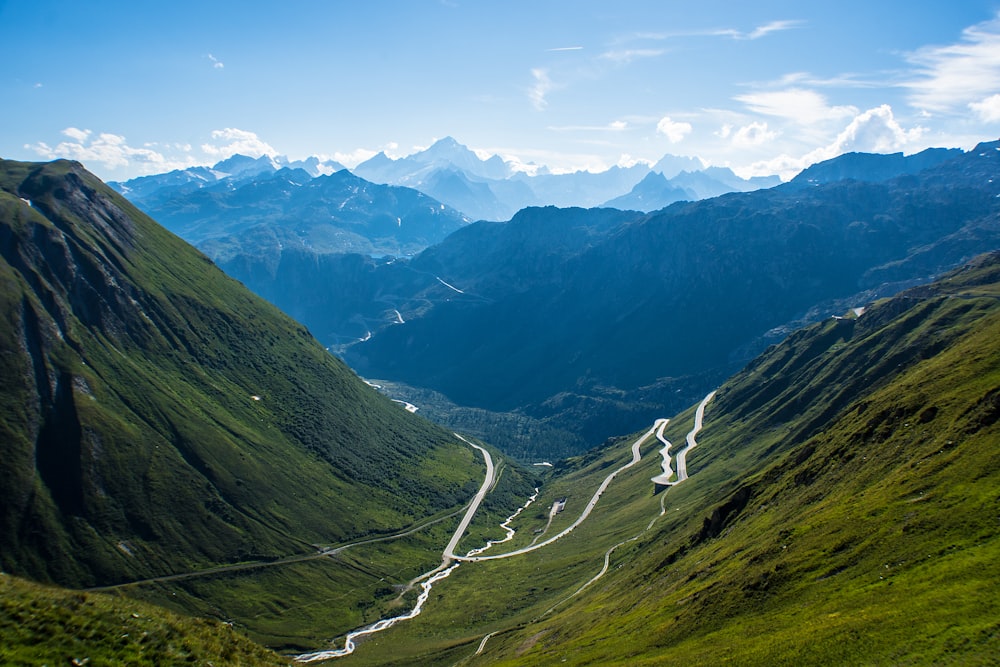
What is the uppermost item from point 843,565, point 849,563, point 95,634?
point 95,634

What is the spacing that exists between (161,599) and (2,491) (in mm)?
55955

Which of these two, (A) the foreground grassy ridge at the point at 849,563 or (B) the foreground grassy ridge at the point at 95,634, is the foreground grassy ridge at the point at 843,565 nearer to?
(A) the foreground grassy ridge at the point at 849,563

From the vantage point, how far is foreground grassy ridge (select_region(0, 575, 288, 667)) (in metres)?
42.5

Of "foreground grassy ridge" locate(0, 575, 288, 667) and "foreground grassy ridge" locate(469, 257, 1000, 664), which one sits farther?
"foreground grassy ridge" locate(469, 257, 1000, 664)

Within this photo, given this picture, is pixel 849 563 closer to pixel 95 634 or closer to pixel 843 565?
pixel 843 565

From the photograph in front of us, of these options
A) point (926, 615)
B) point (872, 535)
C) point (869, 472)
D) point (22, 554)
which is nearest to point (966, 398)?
point (869, 472)

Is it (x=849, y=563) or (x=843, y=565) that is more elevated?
(x=849, y=563)

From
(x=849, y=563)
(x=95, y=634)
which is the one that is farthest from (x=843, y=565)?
(x=95, y=634)

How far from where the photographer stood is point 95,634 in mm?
46406

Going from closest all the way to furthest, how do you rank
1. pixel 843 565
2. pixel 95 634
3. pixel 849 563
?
1. pixel 95 634
2. pixel 849 563
3. pixel 843 565

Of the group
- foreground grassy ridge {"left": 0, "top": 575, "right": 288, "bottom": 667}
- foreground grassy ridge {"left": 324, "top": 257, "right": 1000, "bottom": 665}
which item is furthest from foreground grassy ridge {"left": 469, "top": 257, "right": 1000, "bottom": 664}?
foreground grassy ridge {"left": 0, "top": 575, "right": 288, "bottom": 667}

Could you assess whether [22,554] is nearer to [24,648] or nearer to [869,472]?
[24,648]

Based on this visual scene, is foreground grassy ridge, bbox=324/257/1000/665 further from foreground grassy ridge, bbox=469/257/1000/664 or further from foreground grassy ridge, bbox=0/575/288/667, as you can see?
foreground grassy ridge, bbox=0/575/288/667

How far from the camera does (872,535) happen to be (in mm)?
77312
